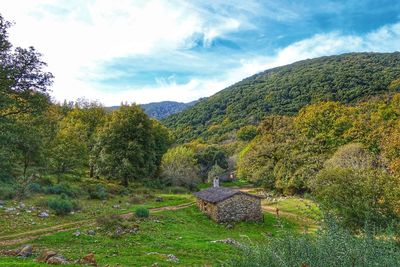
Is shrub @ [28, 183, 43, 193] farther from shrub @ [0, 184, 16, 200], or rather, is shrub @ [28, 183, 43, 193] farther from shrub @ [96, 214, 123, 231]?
shrub @ [96, 214, 123, 231]

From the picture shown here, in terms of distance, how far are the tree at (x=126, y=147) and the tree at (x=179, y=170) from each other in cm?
291

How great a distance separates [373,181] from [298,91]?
110101 mm

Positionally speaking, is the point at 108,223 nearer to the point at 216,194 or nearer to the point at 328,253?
the point at 216,194

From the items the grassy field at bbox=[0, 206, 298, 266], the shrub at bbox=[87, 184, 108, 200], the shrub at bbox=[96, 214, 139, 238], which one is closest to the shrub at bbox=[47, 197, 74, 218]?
the shrub at bbox=[96, 214, 139, 238]

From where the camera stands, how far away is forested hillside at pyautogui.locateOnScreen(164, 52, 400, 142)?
109 m

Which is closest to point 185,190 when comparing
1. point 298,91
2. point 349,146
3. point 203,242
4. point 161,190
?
point 161,190

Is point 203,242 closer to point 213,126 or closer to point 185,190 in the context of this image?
point 185,190

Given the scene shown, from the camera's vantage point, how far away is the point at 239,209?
3183 centimetres

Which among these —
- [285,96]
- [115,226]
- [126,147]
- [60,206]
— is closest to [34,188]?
[60,206]

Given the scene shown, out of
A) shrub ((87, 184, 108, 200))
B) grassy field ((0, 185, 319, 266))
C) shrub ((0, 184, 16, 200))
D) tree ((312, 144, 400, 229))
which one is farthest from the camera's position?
shrub ((87, 184, 108, 200))

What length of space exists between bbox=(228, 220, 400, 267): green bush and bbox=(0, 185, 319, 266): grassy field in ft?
13.0

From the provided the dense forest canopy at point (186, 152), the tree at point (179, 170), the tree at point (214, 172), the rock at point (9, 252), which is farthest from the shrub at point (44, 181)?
the tree at point (214, 172)

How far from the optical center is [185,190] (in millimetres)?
51250

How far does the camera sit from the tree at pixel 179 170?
53.6 meters
